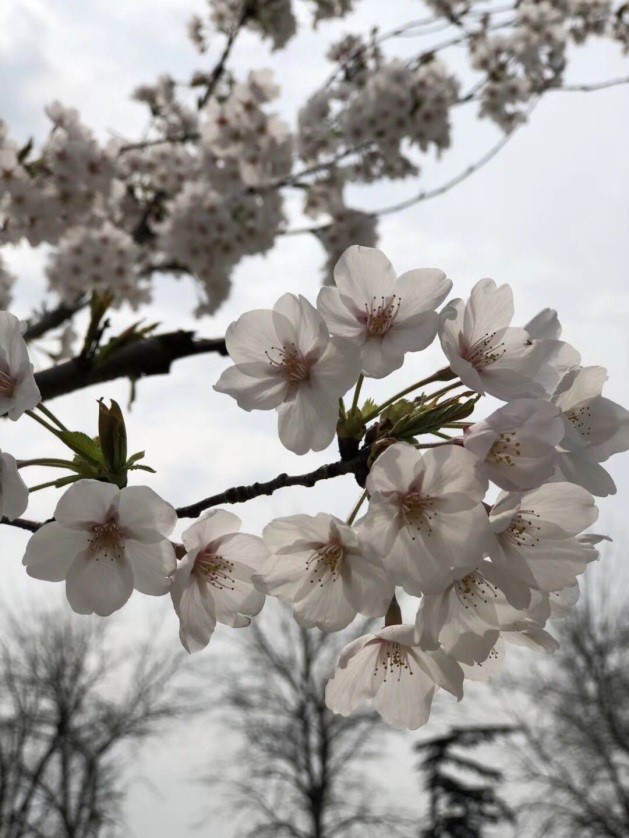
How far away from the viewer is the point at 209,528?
3.34 ft

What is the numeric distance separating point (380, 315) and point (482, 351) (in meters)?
0.13

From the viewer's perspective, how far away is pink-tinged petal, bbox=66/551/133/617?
1003mm

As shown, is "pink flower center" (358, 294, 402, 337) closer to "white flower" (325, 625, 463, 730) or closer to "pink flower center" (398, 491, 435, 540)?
"pink flower center" (398, 491, 435, 540)

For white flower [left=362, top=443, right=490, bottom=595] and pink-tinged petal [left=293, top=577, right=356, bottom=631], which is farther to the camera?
pink-tinged petal [left=293, top=577, right=356, bottom=631]

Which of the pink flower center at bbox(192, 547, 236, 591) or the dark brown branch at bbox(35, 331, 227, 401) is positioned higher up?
the dark brown branch at bbox(35, 331, 227, 401)

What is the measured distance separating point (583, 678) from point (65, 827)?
30.5 ft

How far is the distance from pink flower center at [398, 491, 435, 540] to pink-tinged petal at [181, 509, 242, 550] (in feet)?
0.75

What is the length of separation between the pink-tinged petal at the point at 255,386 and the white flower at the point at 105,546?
0.18m

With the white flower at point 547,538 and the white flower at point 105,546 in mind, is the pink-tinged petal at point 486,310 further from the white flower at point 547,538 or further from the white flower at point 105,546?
the white flower at point 105,546

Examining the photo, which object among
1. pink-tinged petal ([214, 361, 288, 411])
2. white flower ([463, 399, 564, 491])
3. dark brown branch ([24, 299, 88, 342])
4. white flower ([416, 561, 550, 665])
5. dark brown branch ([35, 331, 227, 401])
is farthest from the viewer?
dark brown branch ([24, 299, 88, 342])

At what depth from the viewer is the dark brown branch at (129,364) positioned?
185cm

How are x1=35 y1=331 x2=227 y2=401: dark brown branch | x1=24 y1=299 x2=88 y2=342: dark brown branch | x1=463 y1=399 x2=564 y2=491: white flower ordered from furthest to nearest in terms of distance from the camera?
x1=24 y1=299 x2=88 y2=342: dark brown branch → x1=35 y1=331 x2=227 y2=401: dark brown branch → x1=463 y1=399 x2=564 y2=491: white flower

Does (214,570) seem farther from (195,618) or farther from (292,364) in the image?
(292,364)

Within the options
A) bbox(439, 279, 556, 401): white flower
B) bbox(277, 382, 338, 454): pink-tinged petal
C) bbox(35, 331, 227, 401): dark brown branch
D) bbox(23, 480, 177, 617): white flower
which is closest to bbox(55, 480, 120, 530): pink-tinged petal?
bbox(23, 480, 177, 617): white flower
